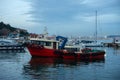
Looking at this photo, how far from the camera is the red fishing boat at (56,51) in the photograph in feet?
173

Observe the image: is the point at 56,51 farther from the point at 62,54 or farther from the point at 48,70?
the point at 48,70

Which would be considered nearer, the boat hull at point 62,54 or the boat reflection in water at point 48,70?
Result: the boat reflection in water at point 48,70

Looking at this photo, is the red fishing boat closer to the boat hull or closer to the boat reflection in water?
the boat hull

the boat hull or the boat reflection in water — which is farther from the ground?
the boat hull

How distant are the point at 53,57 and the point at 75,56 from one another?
12.4 feet

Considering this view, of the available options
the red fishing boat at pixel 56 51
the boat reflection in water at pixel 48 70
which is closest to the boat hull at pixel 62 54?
the red fishing boat at pixel 56 51

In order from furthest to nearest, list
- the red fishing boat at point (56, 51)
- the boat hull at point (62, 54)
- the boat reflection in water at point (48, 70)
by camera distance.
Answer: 1. the red fishing boat at point (56, 51)
2. the boat hull at point (62, 54)
3. the boat reflection in water at point (48, 70)

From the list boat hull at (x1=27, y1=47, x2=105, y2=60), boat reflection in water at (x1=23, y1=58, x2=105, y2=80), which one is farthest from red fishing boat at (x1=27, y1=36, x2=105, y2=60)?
boat reflection in water at (x1=23, y1=58, x2=105, y2=80)

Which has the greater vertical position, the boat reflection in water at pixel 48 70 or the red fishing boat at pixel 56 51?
the red fishing boat at pixel 56 51

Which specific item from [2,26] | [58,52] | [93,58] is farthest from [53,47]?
[2,26]

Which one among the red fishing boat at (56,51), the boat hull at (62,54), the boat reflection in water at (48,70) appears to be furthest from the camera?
the red fishing boat at (56,51)

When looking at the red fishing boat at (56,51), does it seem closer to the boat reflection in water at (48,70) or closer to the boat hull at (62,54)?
the boat hull at (62,54)

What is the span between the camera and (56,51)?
53.3 m

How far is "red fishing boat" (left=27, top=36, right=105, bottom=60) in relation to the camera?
52781 mm
